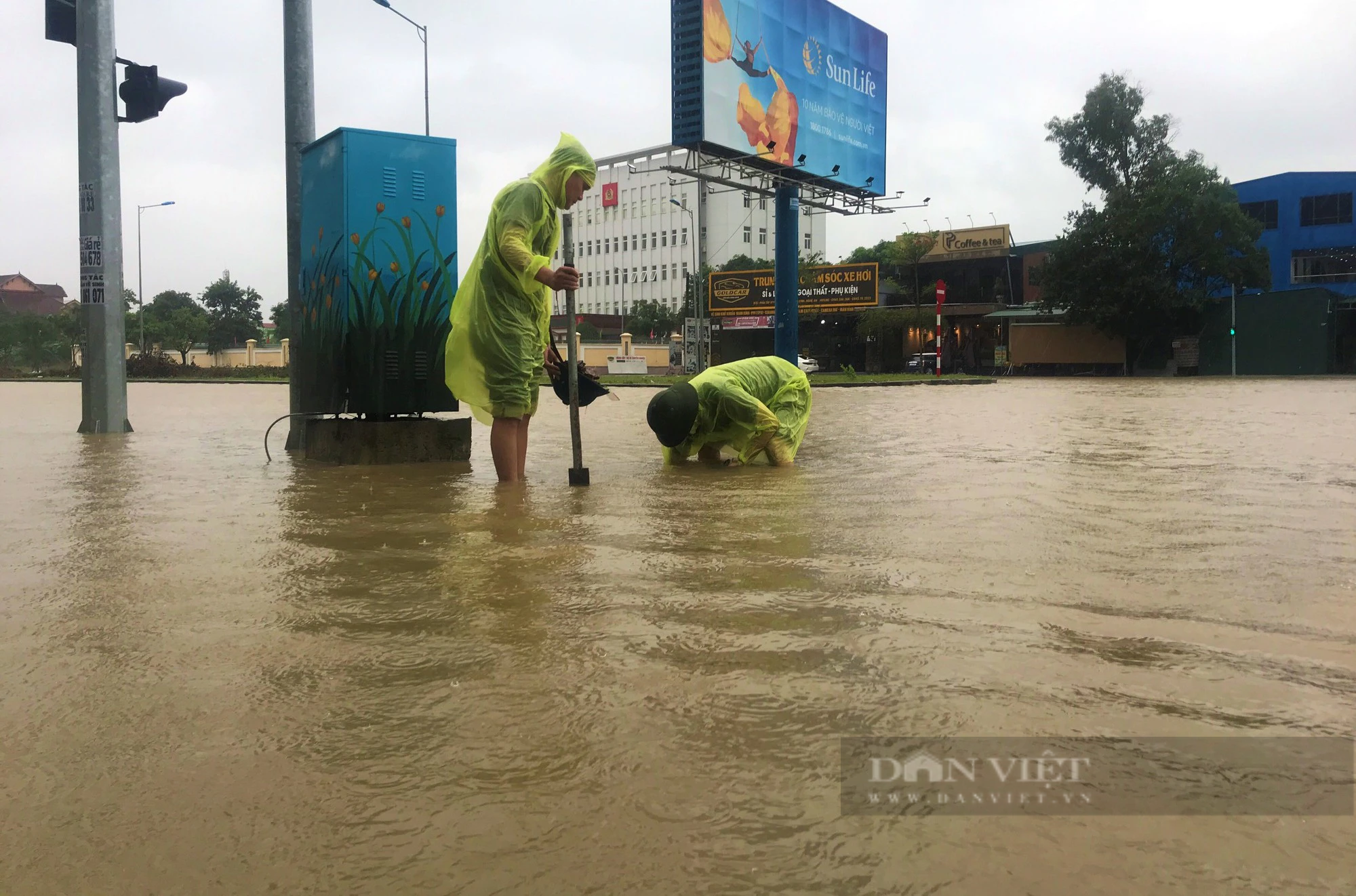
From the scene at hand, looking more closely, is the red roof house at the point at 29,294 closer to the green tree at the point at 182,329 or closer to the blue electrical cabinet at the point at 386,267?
the green tree at the point at 182,329

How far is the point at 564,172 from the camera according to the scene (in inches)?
201

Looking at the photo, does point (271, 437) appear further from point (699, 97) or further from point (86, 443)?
point (699, 97)

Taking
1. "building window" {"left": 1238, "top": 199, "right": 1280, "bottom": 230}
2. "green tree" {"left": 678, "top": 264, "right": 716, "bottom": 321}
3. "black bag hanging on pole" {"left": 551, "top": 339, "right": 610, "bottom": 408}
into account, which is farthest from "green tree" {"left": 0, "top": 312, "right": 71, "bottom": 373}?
"building window" {"left": 1238, "top": 199, "right": 1280, "bottom": 230}

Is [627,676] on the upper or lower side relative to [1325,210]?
lower

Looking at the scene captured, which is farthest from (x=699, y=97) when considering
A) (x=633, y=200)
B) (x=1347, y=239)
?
(x=633, y=200)

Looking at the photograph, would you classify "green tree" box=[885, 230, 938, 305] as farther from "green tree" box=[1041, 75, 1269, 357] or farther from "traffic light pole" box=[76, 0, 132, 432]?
"traffic light pole" box=[76, 0, 132, 432]

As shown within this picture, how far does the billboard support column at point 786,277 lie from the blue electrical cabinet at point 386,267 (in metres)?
16.2

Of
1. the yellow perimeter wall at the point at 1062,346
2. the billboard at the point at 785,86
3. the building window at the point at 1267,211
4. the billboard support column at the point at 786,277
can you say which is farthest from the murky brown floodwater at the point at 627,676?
the building window at the point at 1267,211

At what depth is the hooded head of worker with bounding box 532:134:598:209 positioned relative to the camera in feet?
16.7

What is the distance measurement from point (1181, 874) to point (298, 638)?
1.80 meters

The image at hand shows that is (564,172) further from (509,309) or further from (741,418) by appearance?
(741,418)

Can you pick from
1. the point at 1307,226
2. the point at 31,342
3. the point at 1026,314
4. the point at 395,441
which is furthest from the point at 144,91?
the point at 31,342

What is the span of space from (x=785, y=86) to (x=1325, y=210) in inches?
935

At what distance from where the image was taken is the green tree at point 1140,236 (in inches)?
1347
